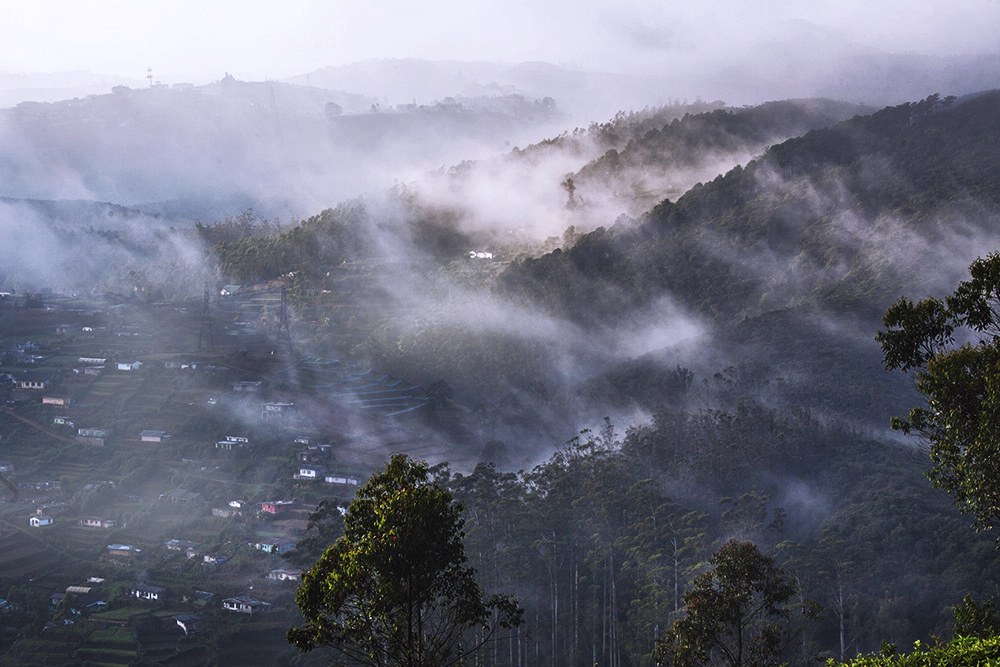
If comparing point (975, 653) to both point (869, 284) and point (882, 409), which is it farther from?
point (869, 284)

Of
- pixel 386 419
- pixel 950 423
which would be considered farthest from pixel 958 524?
pixel 386 419

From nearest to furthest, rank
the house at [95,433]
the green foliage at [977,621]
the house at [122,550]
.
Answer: the green foliage at [977,621]
the house at [122,550]
the house at [95,433]

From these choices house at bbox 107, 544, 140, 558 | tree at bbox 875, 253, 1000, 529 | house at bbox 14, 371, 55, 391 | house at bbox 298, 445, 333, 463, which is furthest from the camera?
house at bbox 14, 371, 55, 391

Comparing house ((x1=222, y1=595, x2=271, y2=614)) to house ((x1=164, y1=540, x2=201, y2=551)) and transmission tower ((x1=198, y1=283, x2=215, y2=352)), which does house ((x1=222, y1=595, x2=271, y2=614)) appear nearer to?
house ((x1=164, y1=540, x2=201, y2=551))

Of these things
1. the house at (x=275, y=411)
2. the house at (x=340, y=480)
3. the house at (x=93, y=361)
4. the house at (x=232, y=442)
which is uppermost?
the house at (x=93, y=361)

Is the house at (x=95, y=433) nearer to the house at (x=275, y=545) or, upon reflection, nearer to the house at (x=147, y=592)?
the house at (x=275, y=545)

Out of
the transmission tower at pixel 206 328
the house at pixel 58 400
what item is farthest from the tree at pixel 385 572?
the transmission tower at pixel 206 328

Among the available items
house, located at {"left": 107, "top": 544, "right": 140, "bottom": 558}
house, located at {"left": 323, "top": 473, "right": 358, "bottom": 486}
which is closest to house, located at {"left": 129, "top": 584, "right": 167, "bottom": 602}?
house, located at {"left": 107, "top": 544, "right": 140, "bottom": 558}
